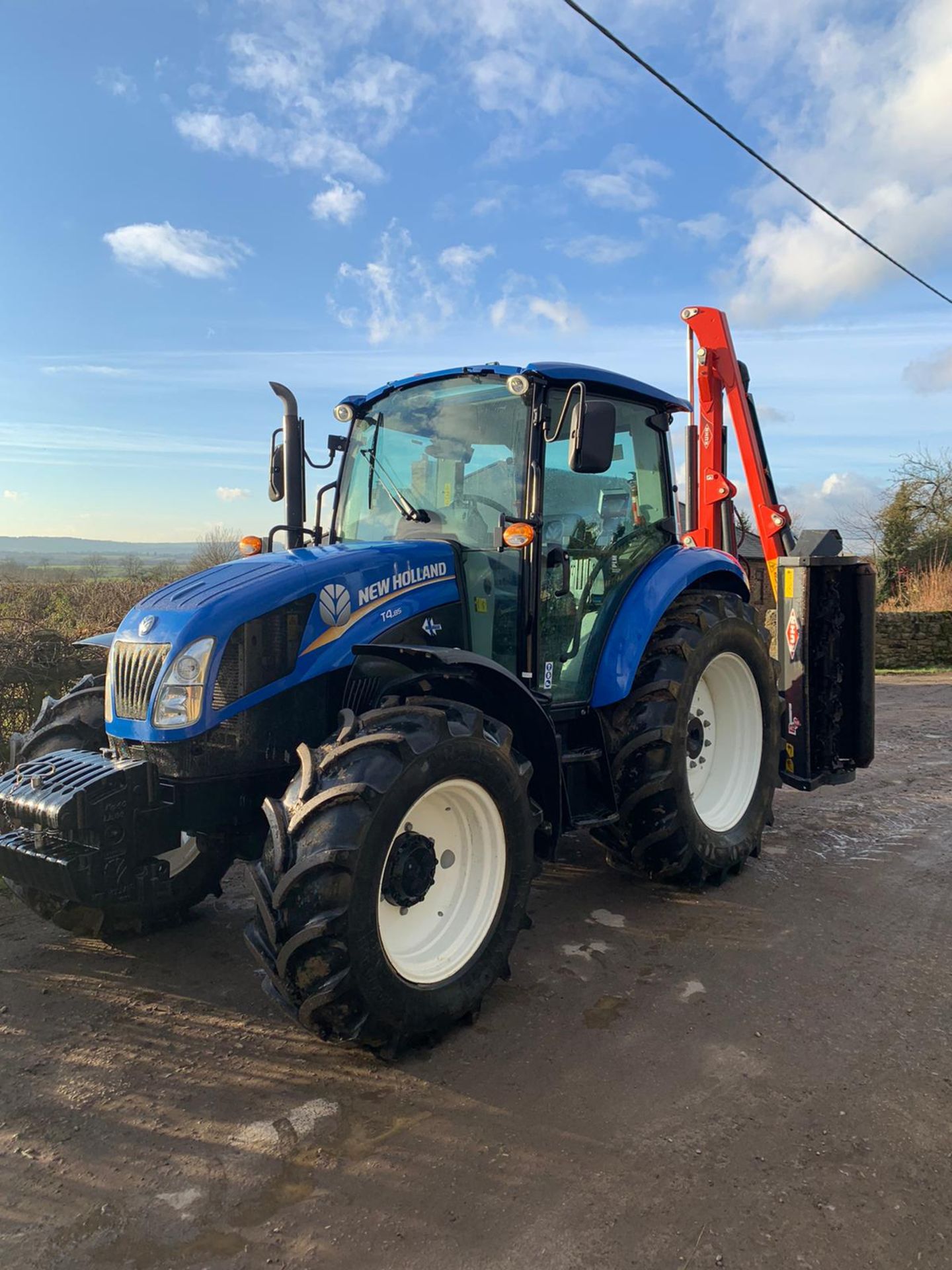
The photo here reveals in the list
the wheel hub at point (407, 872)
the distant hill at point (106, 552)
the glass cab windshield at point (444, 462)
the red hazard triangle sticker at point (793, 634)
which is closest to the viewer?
the wheel hub at point (407, 872)

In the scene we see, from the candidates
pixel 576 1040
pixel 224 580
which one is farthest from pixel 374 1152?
pixel 224 580

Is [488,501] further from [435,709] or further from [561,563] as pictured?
[435,709]

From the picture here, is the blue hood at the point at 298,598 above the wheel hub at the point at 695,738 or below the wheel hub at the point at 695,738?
above

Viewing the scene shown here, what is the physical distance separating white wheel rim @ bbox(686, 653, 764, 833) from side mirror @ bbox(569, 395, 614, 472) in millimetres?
1665

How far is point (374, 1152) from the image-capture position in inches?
101

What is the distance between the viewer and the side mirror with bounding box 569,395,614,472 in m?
3.66

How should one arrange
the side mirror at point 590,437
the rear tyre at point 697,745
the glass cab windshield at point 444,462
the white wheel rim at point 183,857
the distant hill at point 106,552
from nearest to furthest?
the side mirror at point 590,437, the white wheel rim at point 183,857, the glass cab windshield at point 444,462, the rear tyre at point 697,745, the distant hill at point 106,552

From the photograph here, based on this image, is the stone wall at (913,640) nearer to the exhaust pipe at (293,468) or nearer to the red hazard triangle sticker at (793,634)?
the red hazard triangle sticker at (793,634)

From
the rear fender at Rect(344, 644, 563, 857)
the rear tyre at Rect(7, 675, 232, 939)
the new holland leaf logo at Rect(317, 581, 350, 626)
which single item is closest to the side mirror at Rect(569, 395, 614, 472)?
the rear fender at Rect(344, 644, 563, 857)

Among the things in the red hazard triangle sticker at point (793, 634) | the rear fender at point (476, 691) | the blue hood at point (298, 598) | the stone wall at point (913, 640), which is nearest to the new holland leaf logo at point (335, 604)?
the blue hood at point (298, 598)

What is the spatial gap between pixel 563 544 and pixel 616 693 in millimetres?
755

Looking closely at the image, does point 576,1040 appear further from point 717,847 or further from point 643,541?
point 643,541

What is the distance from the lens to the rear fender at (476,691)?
3.46 m

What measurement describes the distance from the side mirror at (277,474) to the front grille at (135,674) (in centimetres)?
135
